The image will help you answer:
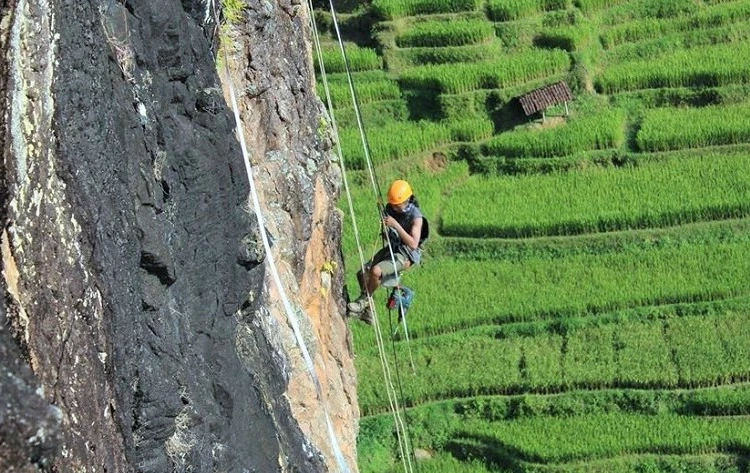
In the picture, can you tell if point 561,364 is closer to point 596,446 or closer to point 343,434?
point 596,446

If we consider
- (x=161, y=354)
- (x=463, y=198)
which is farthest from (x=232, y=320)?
(x=463, y=198)

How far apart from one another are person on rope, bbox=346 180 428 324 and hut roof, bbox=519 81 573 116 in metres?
7.70

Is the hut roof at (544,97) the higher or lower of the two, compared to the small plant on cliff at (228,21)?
lower

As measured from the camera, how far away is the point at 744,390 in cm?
1639

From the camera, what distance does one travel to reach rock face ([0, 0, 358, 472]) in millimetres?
4727

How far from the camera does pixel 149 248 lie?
626 centimetres

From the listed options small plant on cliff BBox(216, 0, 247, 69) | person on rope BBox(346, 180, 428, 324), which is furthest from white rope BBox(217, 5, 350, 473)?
person on rope BBox(346, 180, 428, 324)

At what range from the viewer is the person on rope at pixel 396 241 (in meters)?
12.8

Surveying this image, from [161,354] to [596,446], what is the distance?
35.0ft

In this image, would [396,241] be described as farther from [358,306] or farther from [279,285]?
[279,285]

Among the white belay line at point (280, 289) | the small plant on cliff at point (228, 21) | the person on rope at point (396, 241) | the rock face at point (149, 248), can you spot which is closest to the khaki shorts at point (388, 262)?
the person on rope at point (396, 241)

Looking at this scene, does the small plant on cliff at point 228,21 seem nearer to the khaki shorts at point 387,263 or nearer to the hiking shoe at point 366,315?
the khaki shorts at point 387,263

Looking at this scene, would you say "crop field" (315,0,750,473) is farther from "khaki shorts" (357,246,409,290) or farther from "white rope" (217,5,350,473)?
"white rope" (217,5,350,473)

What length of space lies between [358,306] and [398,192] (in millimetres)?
1611
